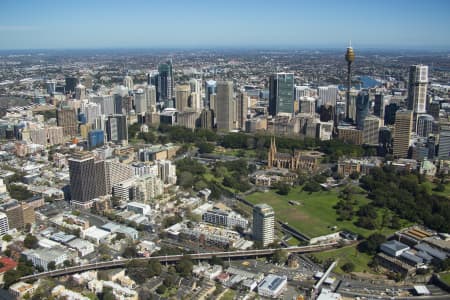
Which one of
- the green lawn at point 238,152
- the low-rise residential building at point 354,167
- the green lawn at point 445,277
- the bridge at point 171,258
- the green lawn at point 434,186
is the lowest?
the green lawn at point 445,277

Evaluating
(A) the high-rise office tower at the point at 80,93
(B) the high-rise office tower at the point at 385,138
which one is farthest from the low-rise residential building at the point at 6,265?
(A) the high-rise office tower at the point at 80,93

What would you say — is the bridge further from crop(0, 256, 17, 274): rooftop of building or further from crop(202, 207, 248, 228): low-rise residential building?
crop(202, 207, 248, 228): low-rise residential building

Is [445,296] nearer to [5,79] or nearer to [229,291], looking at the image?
[229,291]

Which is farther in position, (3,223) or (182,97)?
(182,97)

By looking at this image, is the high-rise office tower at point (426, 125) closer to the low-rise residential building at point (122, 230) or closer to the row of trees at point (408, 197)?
the row of trees at point (408, 197)

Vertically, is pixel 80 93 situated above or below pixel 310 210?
above

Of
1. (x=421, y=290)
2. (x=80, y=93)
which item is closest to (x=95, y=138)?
(x=80, y=93)

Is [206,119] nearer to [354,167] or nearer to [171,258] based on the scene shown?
[354,167]

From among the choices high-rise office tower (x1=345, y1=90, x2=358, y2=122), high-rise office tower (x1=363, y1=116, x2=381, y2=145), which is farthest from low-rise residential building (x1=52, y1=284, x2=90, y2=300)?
high-rise office tower (x1=345, y1=90, x2=358, y2=122)
